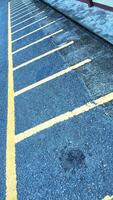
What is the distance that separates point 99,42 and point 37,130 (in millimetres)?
3602

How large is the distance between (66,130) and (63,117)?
453 mm

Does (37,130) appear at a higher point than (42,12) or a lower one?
higher

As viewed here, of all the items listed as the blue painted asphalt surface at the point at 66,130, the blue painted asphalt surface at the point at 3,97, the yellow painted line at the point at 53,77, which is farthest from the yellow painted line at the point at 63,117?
the yellow painted line at the point at 53,77

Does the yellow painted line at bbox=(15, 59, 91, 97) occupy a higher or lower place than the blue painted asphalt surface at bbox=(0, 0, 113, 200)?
lower

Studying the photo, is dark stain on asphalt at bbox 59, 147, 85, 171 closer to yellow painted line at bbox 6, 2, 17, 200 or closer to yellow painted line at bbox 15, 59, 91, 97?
yellow painted line at bbox 6, 2, 17, 200

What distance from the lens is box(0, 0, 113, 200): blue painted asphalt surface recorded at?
4727 millimetres

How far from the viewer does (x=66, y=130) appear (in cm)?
589

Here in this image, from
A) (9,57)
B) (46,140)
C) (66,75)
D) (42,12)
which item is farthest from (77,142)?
(42,12)

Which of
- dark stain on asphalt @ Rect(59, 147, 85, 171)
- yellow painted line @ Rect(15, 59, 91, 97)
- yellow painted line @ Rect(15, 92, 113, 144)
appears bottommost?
yellow painted line @ Rect(15, 59, 91, 97)

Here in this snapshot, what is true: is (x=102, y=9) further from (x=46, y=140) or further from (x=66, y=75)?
(x=46, y=140)

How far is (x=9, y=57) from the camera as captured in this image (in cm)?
1083

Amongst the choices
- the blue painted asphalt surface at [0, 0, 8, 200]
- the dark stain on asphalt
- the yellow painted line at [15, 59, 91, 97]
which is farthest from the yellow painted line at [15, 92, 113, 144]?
the yellow painted line at [15, 59, 91, 97]

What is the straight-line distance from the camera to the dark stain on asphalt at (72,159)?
502 cm

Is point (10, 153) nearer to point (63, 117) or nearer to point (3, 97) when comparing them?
point (63, 117)
